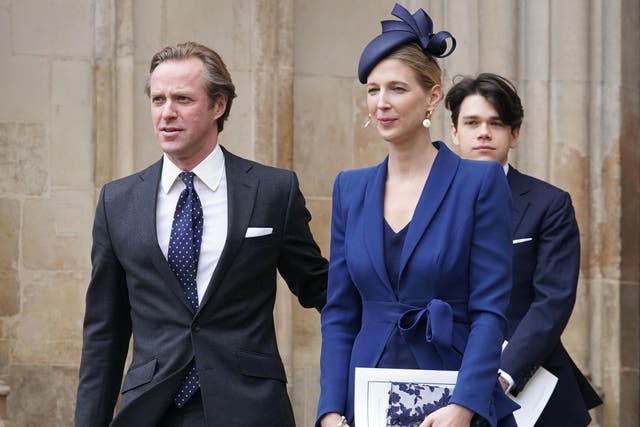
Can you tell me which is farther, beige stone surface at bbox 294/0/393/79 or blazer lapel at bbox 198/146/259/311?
beige stone surface at bbox 294/0/393/79

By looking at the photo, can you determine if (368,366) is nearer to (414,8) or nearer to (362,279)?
(362,279)

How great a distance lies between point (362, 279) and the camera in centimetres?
401

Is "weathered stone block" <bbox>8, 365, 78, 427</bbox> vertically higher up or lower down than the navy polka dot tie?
lower down

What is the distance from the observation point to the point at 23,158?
24.1ft

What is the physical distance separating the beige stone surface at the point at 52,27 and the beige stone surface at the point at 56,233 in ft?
2.22

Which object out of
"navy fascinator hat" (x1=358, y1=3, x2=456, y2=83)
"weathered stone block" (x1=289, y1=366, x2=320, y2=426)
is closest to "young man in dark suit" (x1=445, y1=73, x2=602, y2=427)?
"navy fascinator hat" (x1=358, y1=3, x2=456, y2=83)

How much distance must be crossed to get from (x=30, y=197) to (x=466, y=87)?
2619 mm

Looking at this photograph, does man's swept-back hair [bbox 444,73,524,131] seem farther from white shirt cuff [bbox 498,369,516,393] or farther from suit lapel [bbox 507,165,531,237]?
white shirt cuff [bbox 498,369,516,393]

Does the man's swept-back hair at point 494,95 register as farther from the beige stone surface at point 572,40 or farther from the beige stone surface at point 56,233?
the beige stone surface at point 572,40

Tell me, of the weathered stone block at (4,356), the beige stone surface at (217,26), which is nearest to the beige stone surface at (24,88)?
the beige stone surface at (217,26)

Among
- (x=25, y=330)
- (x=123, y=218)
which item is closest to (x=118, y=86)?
(x=25, y=330)

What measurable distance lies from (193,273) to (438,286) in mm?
830

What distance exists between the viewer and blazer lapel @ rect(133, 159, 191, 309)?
443 centimetres

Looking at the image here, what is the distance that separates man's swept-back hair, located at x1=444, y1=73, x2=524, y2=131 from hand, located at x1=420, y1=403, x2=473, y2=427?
187 cm
